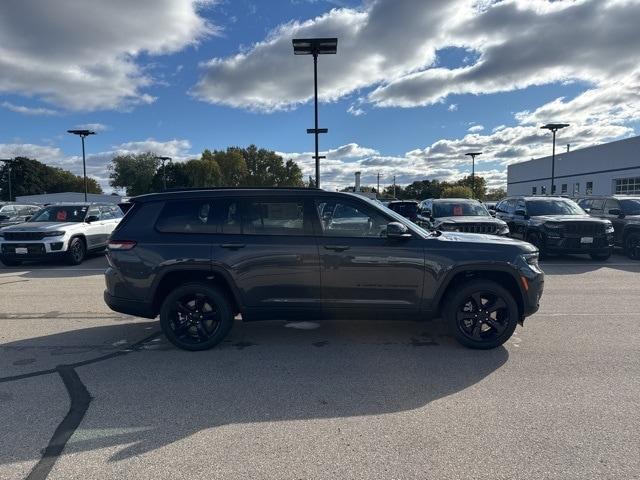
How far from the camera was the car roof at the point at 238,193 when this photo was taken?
16.1ft

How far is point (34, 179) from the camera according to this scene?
313 feet

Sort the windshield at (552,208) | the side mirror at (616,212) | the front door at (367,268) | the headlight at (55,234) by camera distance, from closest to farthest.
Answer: the front door at (367,268) → the headlight at (55,234) → the windshield at (552,208) → the side mirror at (616,212)

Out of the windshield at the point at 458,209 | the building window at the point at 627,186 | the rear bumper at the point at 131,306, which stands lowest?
the rear bumper at the point at 131,306

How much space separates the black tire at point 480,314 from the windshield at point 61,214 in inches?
464

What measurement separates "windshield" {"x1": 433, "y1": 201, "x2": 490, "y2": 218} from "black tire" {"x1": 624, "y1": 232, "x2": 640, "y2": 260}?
4.17m

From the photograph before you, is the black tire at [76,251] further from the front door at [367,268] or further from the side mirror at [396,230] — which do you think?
the side mirror at [396,230]

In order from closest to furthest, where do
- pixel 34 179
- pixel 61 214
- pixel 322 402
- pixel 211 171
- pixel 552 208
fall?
1. pixel 322 402
2. pixel 61 214
3. pixel 552 208
4. pixel 211 171
5. pixel 34 179

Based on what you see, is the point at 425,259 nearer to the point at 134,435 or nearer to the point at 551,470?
the point at 551,470

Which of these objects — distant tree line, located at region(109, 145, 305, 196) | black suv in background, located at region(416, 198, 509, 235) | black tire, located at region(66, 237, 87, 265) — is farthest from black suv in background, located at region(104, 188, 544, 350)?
distant tree line, located at region(109, 145, 305, 196)

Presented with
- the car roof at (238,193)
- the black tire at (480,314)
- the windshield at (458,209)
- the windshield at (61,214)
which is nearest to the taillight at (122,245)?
the car roof at (238,193)

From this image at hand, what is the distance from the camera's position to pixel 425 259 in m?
4.68

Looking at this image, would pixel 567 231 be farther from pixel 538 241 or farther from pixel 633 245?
pixel 633 245

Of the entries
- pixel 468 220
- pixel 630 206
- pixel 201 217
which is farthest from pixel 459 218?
pixel 201 217

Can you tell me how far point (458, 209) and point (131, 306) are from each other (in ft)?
33.9
